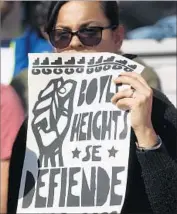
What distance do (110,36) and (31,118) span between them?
39cm

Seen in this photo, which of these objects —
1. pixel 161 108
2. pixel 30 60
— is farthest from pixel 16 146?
pixel 161 108

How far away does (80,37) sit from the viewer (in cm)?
219

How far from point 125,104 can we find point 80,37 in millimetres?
340

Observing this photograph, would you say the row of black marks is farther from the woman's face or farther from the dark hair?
the dark hair

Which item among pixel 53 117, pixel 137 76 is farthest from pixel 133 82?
pixel 53 117

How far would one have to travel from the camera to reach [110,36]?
224 centimetres

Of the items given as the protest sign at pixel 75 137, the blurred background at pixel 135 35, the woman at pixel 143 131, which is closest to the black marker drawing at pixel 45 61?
the protest sign at pixel 75 137

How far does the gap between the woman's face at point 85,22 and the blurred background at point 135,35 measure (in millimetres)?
821

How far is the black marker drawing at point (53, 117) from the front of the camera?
6.61ft

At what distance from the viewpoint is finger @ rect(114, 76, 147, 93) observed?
1918 mm

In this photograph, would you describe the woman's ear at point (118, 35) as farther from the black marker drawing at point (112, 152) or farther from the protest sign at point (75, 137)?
the black marker drawing at point (112, 152)

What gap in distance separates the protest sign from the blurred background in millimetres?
1033

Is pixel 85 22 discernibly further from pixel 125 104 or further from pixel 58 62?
pixel 125 104

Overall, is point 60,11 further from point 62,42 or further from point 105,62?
point 105,62
